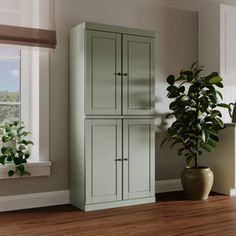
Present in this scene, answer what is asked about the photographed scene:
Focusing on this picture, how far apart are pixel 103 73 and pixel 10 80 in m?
0.99

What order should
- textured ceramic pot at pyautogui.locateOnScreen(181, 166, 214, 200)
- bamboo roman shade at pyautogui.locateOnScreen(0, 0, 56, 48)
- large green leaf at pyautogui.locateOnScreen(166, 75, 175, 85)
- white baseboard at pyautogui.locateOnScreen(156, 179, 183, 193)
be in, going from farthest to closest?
white baseboard at pyautogui.locateOnScreen(156, 179, 183, 193), large green leaf at pyautogui.locateOnScreen(166, 75, 175, 85), textured ceramic pot at pyautogui.locateOnScreen(181, 166, 214, 200), bamboo roman shade at pyautogui.locateOnScreen(0, 0, 56, 48)

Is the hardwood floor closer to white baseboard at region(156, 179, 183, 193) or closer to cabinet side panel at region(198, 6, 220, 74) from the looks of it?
white baseboard at region(156, 179, 183, 193)

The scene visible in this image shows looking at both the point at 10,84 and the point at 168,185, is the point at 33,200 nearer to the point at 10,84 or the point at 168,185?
the point at 10,84

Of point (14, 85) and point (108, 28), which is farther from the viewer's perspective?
point (14, 85)

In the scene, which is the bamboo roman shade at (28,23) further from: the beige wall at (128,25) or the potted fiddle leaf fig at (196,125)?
the potted fiddle leaf fig at (196,125)

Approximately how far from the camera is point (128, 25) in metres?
4.72

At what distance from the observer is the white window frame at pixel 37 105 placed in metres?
4.18

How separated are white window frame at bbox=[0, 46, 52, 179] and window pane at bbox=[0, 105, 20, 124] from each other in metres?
0.06

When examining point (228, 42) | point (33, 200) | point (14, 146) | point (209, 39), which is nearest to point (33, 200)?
point (33, 200)

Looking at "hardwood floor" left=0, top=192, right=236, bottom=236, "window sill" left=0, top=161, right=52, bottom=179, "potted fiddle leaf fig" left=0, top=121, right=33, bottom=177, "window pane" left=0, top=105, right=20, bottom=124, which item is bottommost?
"hardwood floor" left=0, top=192, right=236, bottom=236

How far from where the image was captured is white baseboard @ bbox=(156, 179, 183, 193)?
4.91 m

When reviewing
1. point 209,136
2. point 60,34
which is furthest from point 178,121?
point 60,34

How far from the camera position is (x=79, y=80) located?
4.07 meters

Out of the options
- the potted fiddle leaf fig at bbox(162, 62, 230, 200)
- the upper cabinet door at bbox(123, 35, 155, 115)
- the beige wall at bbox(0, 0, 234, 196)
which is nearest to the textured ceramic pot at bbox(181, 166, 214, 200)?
the potted fiddle leaf fig at bbox(162, 62, 230, 200)
